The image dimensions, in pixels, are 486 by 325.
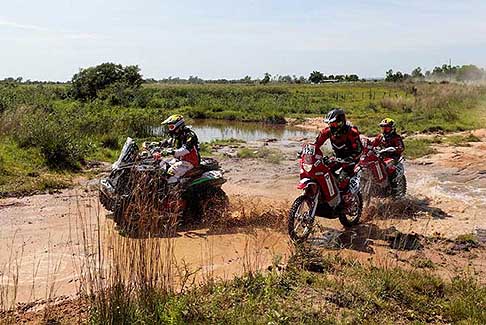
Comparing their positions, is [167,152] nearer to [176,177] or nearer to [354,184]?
[176,177]

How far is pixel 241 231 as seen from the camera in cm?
844

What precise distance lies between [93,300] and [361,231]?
5.08 metres

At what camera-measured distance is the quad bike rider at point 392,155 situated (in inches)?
394

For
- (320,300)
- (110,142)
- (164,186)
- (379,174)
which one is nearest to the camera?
(320,300)

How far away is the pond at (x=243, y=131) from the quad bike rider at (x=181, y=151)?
1392 centimetres

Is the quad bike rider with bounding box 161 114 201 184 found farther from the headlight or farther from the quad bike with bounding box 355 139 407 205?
the quad bike with bounding box 355 139 407 205

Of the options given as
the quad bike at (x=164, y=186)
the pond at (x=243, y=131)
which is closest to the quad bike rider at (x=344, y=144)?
the quad bike at (x=164, y=186)

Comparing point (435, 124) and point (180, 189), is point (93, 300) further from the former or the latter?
point (435, 124)

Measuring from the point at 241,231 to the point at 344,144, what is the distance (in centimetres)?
222

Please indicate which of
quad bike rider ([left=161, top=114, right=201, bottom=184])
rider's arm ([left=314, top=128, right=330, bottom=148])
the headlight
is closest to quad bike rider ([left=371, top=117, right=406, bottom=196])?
rider's arm ([left=314, top=128, right=330, bottom=148])

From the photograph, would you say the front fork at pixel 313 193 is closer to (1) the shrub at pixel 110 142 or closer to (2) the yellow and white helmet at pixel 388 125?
(2) the yellow and white helmet at pixel 388 125

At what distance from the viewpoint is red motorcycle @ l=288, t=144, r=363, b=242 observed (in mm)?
7464

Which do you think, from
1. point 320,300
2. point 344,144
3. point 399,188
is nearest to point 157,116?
point 399,188

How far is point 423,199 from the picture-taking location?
1074 centimetres
